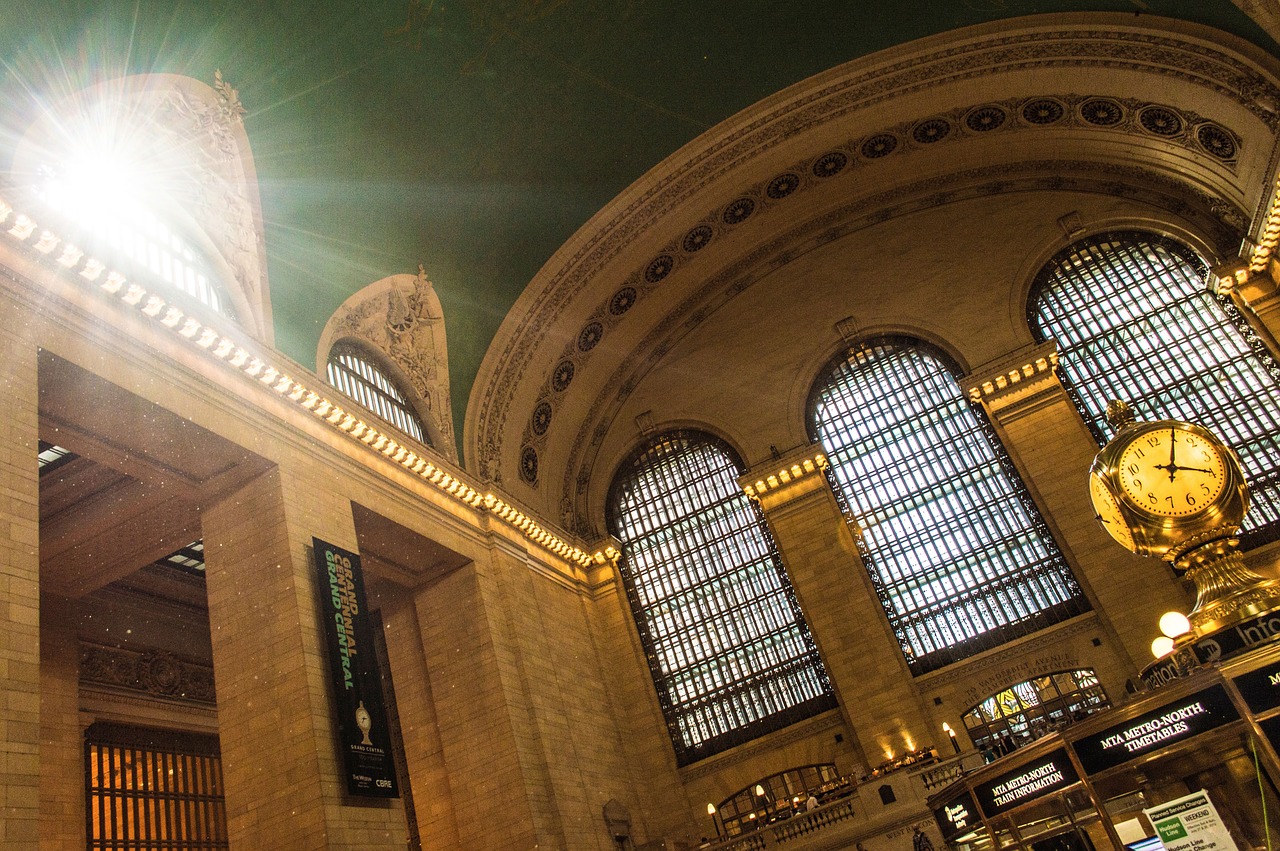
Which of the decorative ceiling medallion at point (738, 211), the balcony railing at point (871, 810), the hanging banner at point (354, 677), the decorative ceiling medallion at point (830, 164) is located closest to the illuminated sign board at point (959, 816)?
the hanging banner at point (354, 677)

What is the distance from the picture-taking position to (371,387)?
1648 centimetres

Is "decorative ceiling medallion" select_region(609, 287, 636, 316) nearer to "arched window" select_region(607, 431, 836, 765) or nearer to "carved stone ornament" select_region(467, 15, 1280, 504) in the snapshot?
"carved stone ornament" select_region(467, 15, 1280, 504)

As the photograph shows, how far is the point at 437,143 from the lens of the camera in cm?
1590

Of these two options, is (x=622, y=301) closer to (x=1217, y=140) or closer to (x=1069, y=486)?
(x=1069, y=486)

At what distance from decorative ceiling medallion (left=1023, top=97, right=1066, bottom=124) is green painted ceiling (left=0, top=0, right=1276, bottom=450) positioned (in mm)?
2561

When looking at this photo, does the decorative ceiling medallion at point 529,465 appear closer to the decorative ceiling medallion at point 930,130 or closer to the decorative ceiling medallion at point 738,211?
the decorative ceiling medallion at point 738,211

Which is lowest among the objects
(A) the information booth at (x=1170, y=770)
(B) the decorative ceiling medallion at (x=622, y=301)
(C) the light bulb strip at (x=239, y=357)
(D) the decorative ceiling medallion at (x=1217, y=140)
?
(A) the information booth at (x=1170, y=770)

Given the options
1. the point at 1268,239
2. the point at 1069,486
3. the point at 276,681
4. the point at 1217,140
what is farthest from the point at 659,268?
the point at 276,681

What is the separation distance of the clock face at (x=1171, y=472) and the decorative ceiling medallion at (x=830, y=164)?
18.4 meters

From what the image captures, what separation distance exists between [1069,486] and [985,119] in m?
8.41

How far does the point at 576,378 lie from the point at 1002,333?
1011cm

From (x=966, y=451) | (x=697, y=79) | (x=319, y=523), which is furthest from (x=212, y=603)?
(x=966, y=451)

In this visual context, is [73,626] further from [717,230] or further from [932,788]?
[717,230]

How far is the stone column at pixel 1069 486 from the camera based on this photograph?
1750cm
